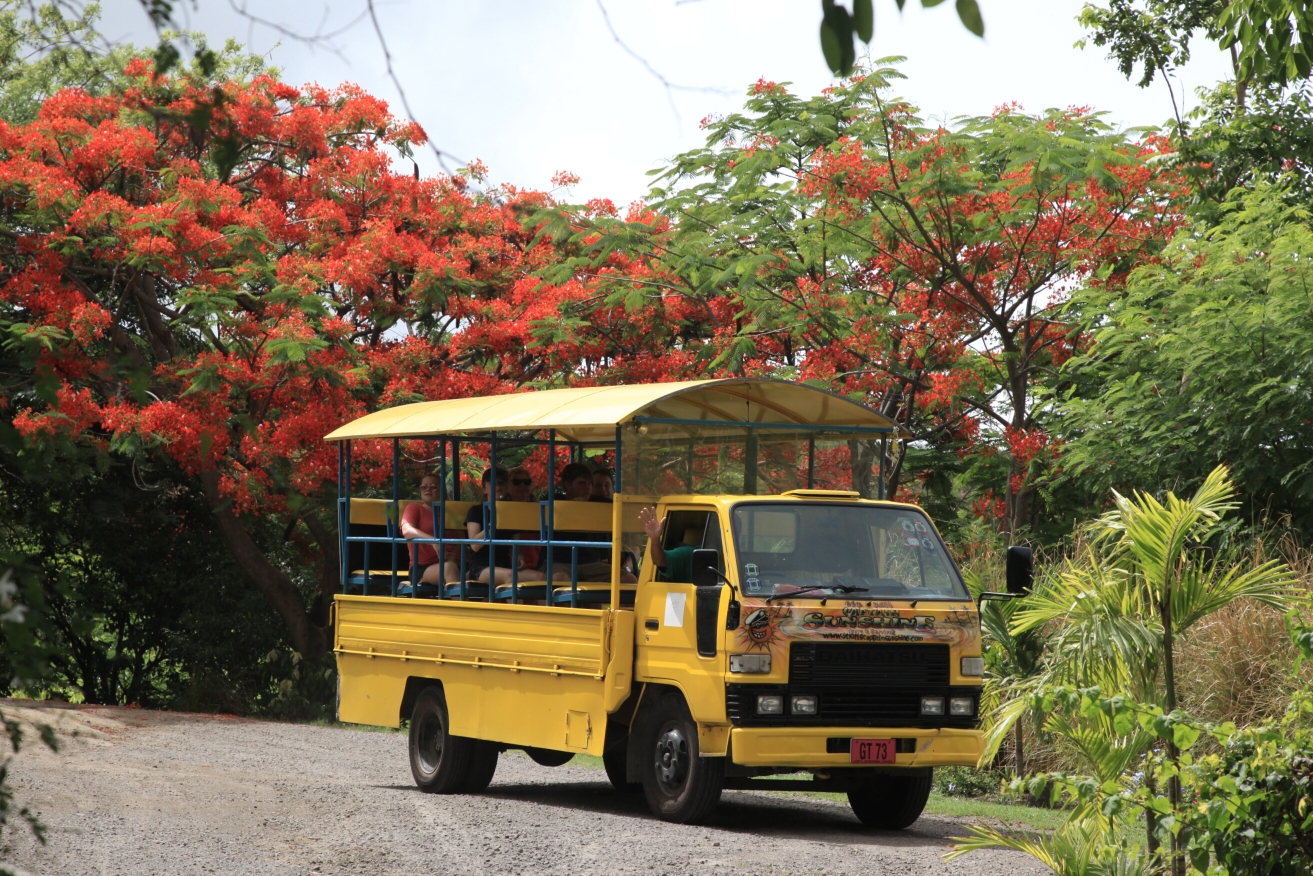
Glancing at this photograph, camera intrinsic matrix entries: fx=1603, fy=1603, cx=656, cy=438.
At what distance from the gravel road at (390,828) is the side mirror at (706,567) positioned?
1.57 metres

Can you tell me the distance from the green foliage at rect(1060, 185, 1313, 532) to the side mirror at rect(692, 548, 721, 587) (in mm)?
6154

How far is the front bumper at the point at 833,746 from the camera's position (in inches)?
391

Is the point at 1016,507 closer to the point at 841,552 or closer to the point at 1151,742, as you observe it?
the point at 841,552

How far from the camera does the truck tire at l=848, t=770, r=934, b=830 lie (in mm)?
10875

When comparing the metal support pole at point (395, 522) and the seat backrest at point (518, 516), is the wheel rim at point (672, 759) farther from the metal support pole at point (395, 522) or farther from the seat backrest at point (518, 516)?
the metal support pole at point (395, 522)

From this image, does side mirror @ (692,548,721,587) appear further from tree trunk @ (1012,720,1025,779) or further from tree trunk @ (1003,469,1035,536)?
tree trunk @ (1003,469,1035,536)

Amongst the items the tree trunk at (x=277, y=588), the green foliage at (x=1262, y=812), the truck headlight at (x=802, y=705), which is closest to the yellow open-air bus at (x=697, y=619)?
the truck headlight at (x=802, y=705)

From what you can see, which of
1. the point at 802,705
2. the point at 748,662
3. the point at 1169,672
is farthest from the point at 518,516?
the point at 1169,672

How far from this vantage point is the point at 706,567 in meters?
10.2

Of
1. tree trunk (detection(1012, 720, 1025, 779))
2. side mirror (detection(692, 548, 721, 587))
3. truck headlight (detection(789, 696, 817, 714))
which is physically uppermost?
side mirror (detection(692, 548, 721, 587))

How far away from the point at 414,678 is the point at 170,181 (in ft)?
26.9

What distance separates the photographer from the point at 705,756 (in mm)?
10273

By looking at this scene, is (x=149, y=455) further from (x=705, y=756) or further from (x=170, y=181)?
(x=705, y=756)

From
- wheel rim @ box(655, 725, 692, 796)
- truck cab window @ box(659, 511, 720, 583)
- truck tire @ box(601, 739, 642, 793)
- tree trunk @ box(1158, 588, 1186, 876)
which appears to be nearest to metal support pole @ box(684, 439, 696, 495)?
truck cab window @ box(659, 511, 720, 583)
